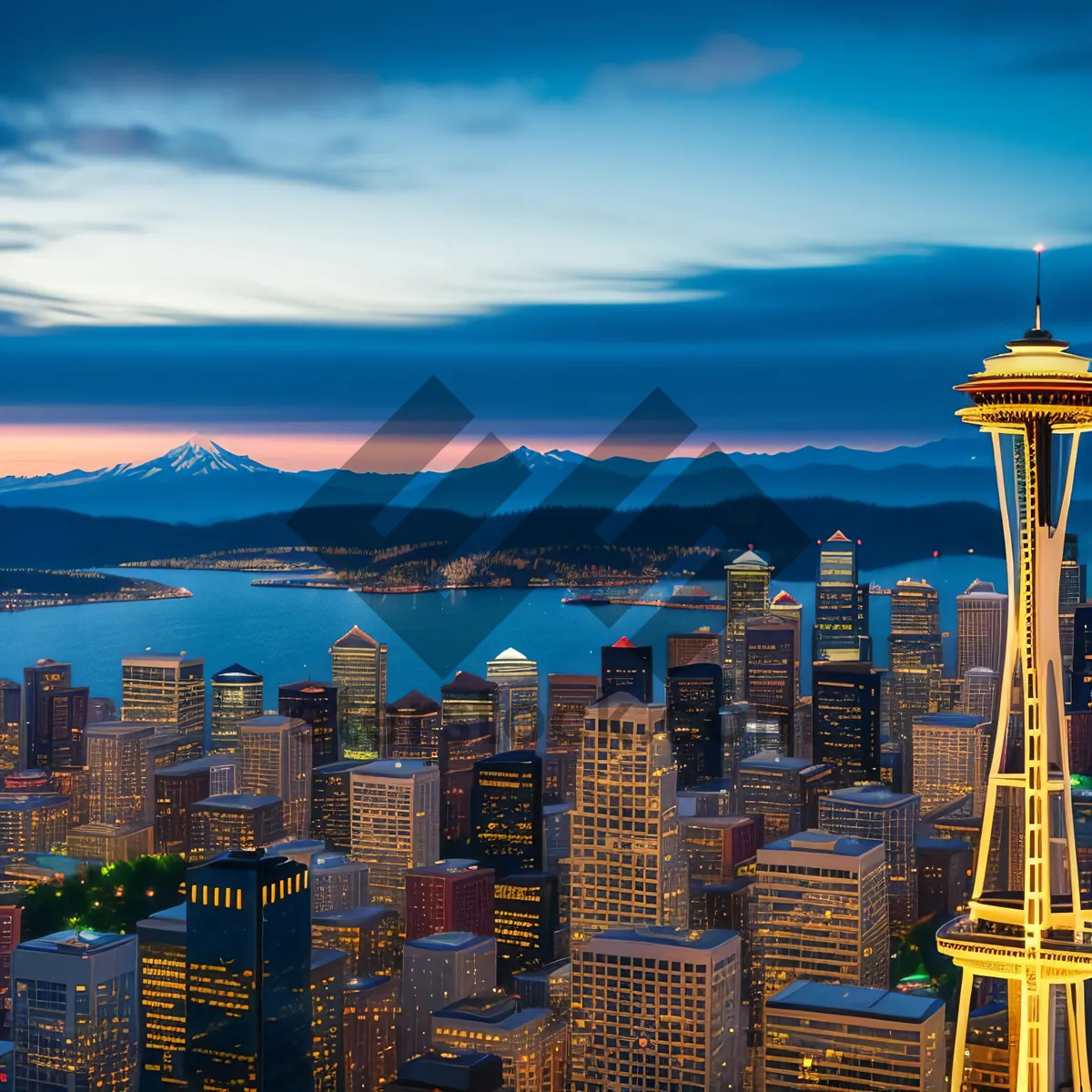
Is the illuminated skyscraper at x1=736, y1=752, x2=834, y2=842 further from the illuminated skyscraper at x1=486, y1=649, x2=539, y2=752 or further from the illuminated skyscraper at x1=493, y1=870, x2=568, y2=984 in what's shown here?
the illuminated skyscraper at x1=493, y1=870, x2=568, y2=984

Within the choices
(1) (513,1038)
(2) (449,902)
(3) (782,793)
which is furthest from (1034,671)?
(3) (782,793)

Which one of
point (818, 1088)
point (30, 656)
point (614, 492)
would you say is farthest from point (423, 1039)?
point (30, 656)

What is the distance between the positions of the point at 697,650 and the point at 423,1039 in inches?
407

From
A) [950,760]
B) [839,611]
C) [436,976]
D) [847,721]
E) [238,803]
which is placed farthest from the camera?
[839,611]

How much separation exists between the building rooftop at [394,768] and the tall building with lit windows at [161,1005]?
17.1ft

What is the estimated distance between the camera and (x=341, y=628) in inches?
798

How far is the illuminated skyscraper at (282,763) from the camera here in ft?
57.1

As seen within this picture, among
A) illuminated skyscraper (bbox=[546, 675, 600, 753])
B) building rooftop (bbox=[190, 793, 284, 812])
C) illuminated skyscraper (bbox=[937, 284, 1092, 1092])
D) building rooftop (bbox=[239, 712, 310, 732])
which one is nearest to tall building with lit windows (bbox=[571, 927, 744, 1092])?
illuminated skyscraper (bbox=[937, 284, 1092, 1092])

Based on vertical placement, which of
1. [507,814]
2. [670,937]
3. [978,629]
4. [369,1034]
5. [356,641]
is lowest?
[369,1034]

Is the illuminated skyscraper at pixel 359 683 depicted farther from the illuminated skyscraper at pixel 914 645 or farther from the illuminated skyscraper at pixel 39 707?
the illuminated skyscraper at pixel 914 645

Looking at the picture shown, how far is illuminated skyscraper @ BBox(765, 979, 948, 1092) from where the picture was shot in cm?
946

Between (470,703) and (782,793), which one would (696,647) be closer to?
(470,703)

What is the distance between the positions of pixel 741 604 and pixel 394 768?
583cm

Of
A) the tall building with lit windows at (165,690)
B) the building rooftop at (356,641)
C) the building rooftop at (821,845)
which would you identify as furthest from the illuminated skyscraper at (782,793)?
the tall building with lit windows at (165,690)
